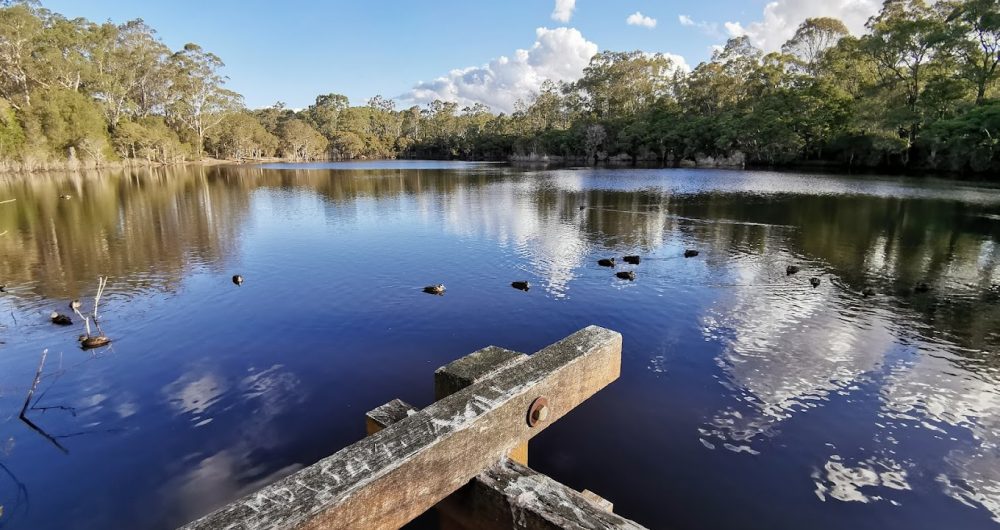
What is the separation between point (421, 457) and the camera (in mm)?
1971

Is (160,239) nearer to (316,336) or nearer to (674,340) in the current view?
(316,336)

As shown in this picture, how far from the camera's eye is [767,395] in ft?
27.3

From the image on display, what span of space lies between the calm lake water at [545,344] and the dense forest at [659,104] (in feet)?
126

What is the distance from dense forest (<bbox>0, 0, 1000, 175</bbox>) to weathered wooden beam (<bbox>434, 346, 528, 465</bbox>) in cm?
5505

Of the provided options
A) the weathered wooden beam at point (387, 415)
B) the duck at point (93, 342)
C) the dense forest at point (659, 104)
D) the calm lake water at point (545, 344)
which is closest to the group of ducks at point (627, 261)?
the calm lake water at point (545, 344)

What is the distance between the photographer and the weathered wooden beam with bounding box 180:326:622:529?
5.54 feet

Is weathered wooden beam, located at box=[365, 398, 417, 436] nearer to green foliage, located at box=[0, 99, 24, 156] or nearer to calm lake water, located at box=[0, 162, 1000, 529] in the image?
calm lake water, located at box=[0, 162, 1000, 529]

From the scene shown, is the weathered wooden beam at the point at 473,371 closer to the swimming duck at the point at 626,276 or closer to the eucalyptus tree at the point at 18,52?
the swimming duck at the point at 626,276

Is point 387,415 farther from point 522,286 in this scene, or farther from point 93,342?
point 522,286

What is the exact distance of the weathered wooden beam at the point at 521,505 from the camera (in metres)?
2.11

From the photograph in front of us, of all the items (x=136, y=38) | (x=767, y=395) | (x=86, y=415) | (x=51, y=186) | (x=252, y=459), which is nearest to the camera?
(x=252, y=459)

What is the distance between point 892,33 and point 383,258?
6198cm

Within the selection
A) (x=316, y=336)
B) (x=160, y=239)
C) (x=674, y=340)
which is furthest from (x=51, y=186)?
(x=674, y=340)

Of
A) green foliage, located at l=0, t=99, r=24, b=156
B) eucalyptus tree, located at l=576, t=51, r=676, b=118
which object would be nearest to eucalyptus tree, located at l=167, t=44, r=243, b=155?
green foliage, located at l=0, t=99, r=24, b=156
